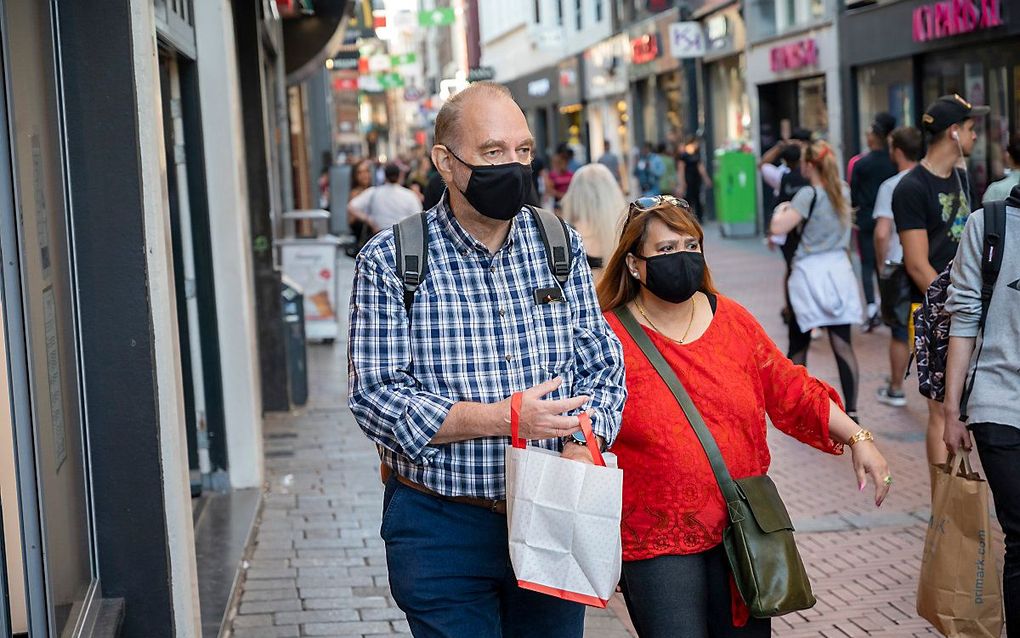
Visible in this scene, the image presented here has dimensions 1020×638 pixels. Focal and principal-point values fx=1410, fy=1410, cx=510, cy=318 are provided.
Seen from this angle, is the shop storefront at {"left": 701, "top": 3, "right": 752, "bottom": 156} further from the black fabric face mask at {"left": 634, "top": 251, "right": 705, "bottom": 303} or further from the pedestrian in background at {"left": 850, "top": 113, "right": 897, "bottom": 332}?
the black fabric face mask at {"left": 634, "top": 251, "right": 705, "bottom": 303}

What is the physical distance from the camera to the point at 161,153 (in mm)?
4266

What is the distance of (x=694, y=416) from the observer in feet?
11.4

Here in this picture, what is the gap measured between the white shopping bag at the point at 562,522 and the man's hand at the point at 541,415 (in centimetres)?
2

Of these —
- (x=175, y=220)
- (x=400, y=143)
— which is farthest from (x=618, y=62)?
(x=400, y=143)

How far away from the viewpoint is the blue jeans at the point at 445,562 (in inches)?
122


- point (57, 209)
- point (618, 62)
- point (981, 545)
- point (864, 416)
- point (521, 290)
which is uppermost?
point (618, 62)

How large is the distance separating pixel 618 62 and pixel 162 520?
105 ft

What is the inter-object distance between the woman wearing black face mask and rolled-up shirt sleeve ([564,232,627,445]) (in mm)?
315

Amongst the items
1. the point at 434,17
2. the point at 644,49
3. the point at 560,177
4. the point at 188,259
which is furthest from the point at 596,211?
the point at 434,17

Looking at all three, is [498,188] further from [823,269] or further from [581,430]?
[823,269]

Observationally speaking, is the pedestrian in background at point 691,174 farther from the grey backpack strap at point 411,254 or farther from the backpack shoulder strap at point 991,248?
the grey backpack strap at point 411,254

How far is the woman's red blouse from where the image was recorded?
345cm

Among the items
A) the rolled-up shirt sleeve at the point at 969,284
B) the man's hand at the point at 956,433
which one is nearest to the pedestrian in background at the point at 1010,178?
the rolled-up shirt sleeve at the point at 969,284

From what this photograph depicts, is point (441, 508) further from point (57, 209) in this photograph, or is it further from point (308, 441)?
point (308, 441)
